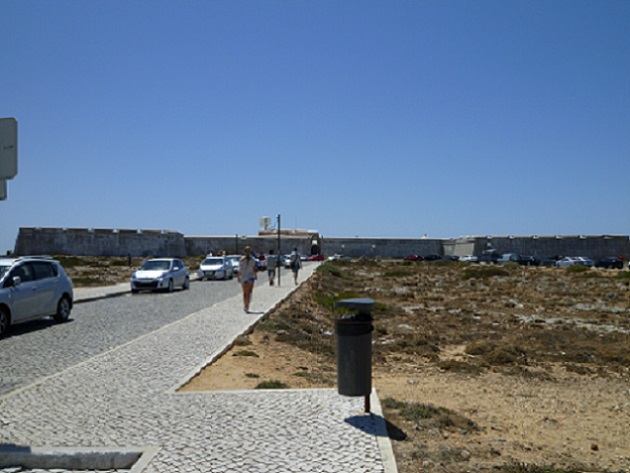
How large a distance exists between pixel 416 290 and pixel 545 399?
976 inches

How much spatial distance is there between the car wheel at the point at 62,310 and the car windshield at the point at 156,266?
11.4m

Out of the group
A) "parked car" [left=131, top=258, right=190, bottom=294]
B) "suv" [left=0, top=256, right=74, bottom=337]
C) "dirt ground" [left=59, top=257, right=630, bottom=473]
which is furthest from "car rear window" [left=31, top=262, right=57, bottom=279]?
"parked car" [left=131, top=258, right=190, bottom=294]

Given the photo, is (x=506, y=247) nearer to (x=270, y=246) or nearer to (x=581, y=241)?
(x=581, y=241)

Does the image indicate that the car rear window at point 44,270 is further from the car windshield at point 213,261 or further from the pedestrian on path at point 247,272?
the car windshield at point 213,261

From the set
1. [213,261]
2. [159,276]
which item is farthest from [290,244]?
[159,276]

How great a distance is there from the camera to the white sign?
608cm

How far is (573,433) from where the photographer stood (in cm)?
709

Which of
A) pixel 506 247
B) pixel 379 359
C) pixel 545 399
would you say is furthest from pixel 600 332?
pixel 506 247

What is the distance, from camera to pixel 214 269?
37.5 meters

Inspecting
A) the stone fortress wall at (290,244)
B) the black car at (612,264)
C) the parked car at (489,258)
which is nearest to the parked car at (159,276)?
the stone fortress wall at (290,244)

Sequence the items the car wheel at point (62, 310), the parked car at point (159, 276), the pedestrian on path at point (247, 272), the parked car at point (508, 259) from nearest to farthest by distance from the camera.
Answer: the car wheel at point (62, 310), the pedestrian on path at point (247, 272), the parked car at point (159, 276), the parked car at point (508, 259)

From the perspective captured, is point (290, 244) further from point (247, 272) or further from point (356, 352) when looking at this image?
point (356, 352)

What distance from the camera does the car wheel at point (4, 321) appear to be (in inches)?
510

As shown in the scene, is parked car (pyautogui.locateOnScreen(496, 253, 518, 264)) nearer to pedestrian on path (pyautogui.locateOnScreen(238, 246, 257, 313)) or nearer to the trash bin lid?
pedestrian on path (pyautogui.locateOnScreen(238, 246, 257, 313))
